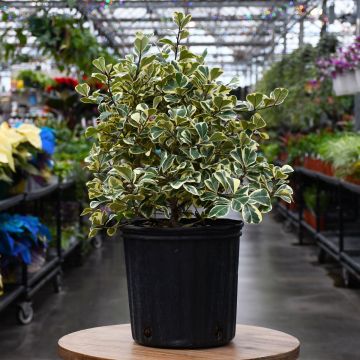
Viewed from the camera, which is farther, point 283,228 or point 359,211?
point 283,228

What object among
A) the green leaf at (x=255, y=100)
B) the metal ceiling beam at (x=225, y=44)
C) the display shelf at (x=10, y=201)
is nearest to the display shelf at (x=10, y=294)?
the display shelf at (x=10, y=201)

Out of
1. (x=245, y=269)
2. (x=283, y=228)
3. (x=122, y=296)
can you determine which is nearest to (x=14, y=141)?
(x=122, y=296)

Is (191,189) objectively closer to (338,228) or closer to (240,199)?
(240,199)

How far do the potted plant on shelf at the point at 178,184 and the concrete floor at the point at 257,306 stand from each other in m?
2.40

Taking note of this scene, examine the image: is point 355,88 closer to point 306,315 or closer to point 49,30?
point 306,315

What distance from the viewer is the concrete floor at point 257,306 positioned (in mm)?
4582

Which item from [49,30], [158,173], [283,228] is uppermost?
[49,30]

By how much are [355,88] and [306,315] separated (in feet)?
7.05

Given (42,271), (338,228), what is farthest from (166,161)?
(338,228)

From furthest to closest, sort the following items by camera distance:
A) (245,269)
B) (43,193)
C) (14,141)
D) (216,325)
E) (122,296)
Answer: (245,269) → (122,296) → (43,193) → (14,141) → (216,325)

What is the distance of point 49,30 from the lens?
8078mm

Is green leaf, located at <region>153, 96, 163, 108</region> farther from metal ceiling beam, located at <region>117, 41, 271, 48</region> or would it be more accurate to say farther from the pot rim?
metal ceiling beam, located at <region>117, 41, 271, 48</region>

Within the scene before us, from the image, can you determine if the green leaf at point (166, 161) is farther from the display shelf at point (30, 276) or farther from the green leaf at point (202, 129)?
the display shelf at point (30, 276)

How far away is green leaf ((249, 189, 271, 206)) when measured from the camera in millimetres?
1945
